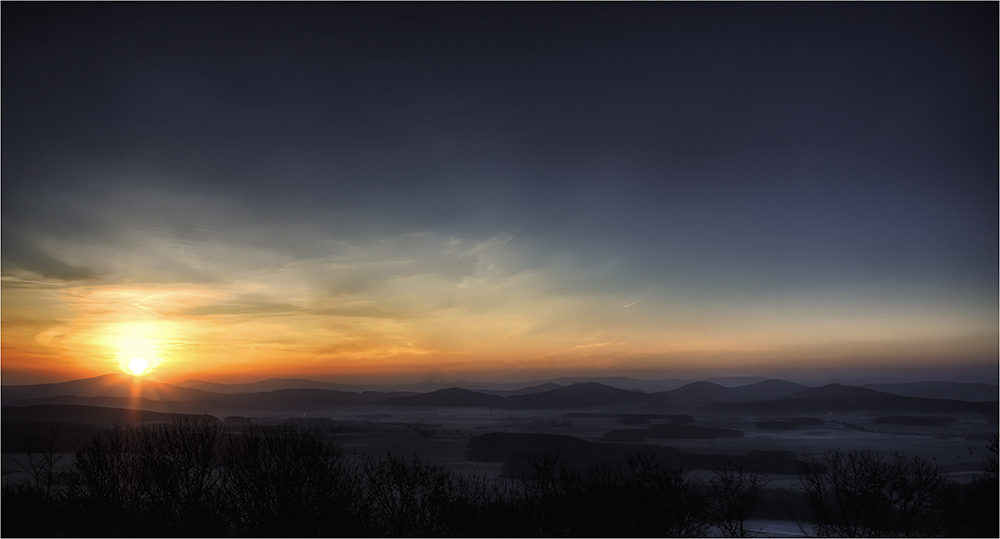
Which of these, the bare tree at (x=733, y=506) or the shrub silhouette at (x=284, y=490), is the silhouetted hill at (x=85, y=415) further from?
the bare tree at (x=733, y=506)

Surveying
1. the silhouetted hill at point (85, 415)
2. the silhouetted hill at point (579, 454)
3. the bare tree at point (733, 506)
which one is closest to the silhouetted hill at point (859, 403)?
the silhouetted hill at point (579, 454)

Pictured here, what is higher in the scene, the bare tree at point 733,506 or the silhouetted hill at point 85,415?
the silhouetted hill at point 85,415

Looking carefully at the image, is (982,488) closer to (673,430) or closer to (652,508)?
(652,508)

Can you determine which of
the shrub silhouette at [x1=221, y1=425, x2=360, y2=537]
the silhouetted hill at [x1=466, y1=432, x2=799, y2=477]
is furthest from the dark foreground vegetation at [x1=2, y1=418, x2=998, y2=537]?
the silhouetted hill at [x1=466, y1=432, x2=799, y2=477]

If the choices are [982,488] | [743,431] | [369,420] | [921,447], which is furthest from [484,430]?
[982,488]

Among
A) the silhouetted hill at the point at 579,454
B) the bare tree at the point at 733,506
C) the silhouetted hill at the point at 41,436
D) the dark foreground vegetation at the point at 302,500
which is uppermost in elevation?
the silhouetted hill at the point at 41,436

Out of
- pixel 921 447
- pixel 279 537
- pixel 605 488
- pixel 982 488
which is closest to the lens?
pixel 279 537

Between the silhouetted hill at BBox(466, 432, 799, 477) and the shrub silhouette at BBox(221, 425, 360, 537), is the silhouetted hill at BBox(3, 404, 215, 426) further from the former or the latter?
the silhouetted hill at BBox(466, 432, 799, 477)

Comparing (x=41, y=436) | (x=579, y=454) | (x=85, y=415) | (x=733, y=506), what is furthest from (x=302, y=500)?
(x=579, y=454)
